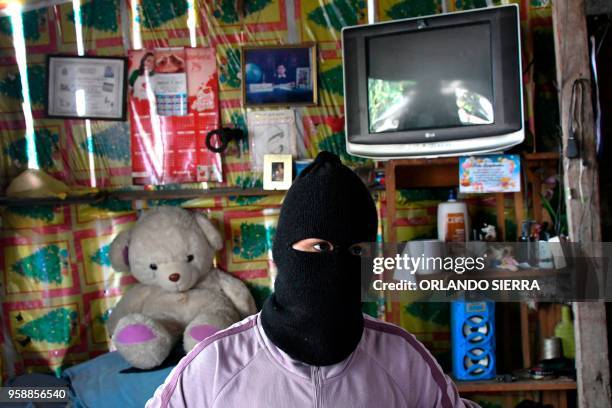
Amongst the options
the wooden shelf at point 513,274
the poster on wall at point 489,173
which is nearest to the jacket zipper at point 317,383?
the wooden shelf at point 513,274

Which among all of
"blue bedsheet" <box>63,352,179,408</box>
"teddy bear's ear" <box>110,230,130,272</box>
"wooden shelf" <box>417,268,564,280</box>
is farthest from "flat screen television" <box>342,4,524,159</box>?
"blue bedsheet" <box>63,352,179,408</box>

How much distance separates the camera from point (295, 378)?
3.67 feet

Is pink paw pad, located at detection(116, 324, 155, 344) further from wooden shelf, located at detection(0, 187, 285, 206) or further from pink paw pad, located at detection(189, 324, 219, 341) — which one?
wooden shelf, located at detection(0, 187, 285, 206)

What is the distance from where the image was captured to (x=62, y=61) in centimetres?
281

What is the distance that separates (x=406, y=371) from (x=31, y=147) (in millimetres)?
2270

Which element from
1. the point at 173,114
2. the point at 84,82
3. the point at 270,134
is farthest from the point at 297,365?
the point at 84,82

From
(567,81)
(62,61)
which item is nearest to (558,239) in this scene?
(567,81)

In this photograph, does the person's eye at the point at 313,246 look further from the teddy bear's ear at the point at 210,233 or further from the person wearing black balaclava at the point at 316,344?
the teddy bear's ear at the point at 210,233

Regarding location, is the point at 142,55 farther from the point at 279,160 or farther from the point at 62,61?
the point at 279,160

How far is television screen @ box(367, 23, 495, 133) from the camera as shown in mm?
2414

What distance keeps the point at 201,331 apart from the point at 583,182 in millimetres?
1569

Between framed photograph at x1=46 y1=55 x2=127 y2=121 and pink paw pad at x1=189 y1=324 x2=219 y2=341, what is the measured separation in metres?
1.10

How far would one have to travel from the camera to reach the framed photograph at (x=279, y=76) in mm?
2801

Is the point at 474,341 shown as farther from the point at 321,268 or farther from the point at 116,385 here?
the point at 321,268
